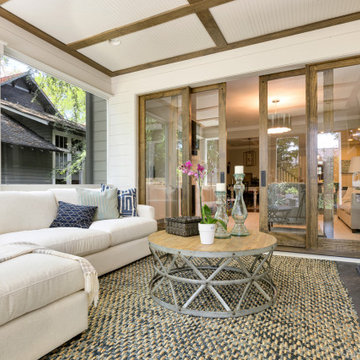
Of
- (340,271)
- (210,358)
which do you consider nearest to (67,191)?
(210,358)

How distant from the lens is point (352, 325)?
5.76 ft

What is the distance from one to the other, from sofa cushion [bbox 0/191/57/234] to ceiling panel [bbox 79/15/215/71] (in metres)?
2.25

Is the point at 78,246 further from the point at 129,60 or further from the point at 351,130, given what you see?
the point at 351,130

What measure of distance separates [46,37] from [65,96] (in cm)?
88

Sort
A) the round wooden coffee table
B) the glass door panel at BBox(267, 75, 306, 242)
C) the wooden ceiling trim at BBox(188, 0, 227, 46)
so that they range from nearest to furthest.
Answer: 1. the round wooden coffee table
2. the wooden ceiling trim at BBox(188, 0, 227, 46)
3. the glass door panel at BBox(267, 75, 306, 242)

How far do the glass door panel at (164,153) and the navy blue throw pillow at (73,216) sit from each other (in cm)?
161

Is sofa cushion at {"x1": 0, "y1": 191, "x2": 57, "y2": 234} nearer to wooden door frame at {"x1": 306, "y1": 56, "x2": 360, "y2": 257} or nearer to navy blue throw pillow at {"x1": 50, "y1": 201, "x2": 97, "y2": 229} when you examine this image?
navy blue throw pillow at {"x1": 50, "y1": 201, "x2": 97, "y2": 229}

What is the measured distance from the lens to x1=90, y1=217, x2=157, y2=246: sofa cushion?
2.82 metres

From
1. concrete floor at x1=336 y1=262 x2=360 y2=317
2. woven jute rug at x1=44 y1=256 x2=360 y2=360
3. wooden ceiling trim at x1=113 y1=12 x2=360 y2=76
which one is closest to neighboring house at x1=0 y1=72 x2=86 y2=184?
wooden ceiling trim at x1=113 y1=12 x2=360 y2=76

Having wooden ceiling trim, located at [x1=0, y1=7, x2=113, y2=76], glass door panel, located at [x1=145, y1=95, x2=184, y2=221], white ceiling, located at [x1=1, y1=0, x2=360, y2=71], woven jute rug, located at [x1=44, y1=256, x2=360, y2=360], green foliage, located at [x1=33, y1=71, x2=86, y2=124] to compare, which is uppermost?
white ceiling, located at [x1=1, y1=0, x2=360, y2=71]

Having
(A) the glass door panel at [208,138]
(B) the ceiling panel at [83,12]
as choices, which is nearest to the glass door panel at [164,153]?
(A) the glass door panel at [208,138]

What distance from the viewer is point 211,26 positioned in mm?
3279

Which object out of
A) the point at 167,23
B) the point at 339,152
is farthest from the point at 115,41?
the point at 339,152

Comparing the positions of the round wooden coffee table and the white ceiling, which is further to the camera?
the white ceiling
